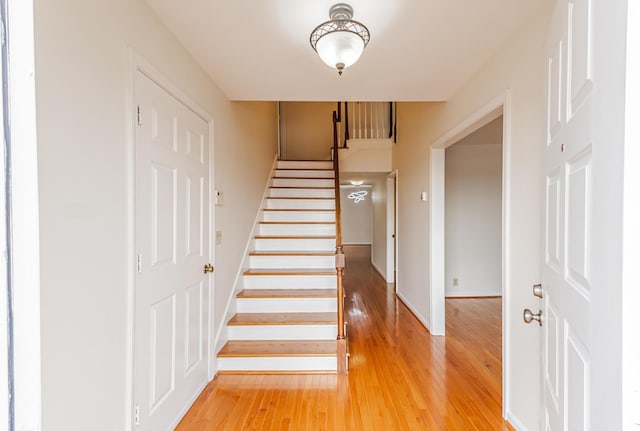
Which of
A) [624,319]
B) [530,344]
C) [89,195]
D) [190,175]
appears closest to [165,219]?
[190,175]

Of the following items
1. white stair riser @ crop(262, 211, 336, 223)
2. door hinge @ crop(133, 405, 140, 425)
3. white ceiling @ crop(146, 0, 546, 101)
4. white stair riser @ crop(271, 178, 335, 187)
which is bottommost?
door hinge @ crop(133, 405, 140, 425)

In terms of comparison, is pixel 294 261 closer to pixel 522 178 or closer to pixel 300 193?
pixel 300 193

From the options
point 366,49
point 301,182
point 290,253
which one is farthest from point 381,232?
point 366,49

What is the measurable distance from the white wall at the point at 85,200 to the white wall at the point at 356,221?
10062 millimetres

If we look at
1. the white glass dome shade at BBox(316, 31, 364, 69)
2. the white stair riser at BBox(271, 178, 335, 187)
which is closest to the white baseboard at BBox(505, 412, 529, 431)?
the white glass dome shade at BBox(316, 31, 364, 69)

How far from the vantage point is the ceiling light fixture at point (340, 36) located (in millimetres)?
1633

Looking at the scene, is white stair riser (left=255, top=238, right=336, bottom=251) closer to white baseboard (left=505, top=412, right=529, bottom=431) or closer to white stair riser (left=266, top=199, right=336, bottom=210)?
white stair riser (left=266, top=199, right=336, bottom=210)

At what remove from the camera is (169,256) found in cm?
194

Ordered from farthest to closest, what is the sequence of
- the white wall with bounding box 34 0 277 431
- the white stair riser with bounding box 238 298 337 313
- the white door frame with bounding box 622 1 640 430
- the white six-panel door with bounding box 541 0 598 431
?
the white stair riser with bounding box 238 298 337 313
the white wall with bounding box 34 0 277 431
the white six-panel door with bounding box 541 0 598 431
the white door frame with bounding box 622 1 640 430

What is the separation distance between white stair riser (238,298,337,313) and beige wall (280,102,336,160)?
4.35 m

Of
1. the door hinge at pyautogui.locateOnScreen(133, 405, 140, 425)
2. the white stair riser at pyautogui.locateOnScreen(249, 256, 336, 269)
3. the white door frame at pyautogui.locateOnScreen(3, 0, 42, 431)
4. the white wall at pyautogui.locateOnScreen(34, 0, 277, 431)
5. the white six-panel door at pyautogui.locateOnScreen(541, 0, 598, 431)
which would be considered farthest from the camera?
the white stair riser at pyautogui.locateOnScreen(249, 256, 336, 269)

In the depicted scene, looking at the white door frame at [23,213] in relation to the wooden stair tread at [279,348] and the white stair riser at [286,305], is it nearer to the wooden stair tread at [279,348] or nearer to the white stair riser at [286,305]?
the wooden stair tread at [279,348]

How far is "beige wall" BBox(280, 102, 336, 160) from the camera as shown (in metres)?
7.04

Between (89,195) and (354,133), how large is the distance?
513 centimetres
